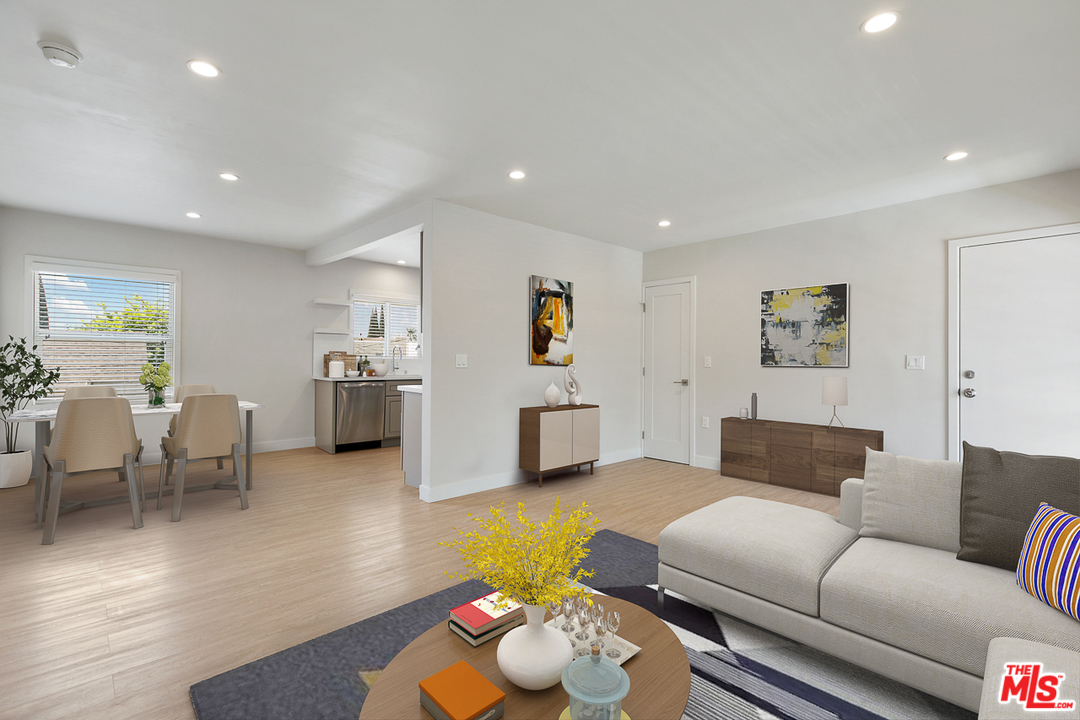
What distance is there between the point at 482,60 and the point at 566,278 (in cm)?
308

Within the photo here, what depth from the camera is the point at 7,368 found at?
13.5 ft

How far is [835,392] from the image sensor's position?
14.0ft

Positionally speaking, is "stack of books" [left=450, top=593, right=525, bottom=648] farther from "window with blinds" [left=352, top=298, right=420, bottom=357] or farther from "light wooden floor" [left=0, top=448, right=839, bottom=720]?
"window with blinds" [left=352, top=298, right=420, bottom=357]

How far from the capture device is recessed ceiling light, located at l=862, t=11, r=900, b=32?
194cm

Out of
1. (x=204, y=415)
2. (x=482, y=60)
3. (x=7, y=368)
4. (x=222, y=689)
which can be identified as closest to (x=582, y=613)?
(x=222, y=689)

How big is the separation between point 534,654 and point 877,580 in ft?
4.30

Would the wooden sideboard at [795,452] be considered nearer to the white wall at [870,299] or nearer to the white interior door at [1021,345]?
the white wall at [870,299]

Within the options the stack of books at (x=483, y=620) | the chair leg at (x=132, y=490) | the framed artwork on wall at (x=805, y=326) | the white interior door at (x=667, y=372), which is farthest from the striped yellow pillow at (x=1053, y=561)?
the chair leg at (x=132, y=490)

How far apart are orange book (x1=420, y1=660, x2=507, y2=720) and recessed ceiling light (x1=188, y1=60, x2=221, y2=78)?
2.70 m

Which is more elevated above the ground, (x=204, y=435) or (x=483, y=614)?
(x=204, y=435)

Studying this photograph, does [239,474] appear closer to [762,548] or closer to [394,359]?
[394,359]

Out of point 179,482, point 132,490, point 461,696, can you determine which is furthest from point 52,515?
point 461,696

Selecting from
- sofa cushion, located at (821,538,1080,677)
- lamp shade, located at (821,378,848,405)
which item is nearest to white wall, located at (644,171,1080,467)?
lamp shade, located at (821,378,848,405)

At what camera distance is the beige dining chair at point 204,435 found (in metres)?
3.70
